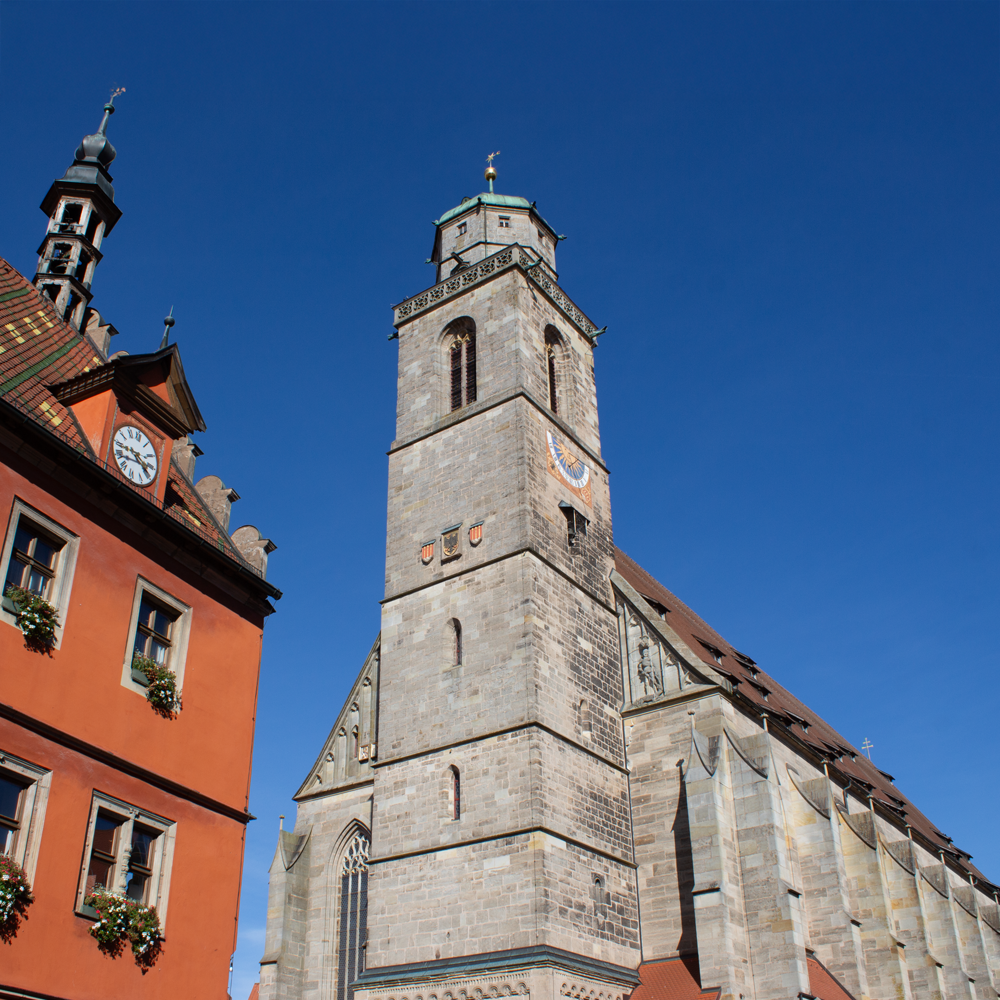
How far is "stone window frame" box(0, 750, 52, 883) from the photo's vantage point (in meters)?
8.77

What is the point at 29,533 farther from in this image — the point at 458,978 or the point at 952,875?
the point at 952,875

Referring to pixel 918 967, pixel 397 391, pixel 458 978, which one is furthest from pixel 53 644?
pixel 918 967

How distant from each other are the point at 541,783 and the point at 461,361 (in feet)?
34.8

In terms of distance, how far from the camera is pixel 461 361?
24438mm

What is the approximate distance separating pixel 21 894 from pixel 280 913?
13.3m

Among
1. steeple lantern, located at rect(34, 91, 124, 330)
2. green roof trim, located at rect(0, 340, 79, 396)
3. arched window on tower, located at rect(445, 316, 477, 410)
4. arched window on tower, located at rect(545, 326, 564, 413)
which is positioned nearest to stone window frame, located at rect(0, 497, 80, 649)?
green roof trim, located at rect(0, 340, 79, 396)

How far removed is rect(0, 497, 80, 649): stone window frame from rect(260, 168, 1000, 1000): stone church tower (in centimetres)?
984

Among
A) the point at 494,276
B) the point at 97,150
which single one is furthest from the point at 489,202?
the point at 97,150

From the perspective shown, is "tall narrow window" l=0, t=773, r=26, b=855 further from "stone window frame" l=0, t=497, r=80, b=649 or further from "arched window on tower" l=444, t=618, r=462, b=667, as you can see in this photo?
"arched window on tower" l=444, t=618, r=462, b=667

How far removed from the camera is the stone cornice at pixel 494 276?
2442cm

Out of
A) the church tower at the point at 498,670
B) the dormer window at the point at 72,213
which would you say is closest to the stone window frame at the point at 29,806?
the church tower at the point at 498,670

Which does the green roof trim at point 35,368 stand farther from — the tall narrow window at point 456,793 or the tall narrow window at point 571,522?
the tall narrow window at point 571,522

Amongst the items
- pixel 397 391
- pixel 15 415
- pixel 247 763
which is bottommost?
pixel 247 763

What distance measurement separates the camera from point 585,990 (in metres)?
16.7
